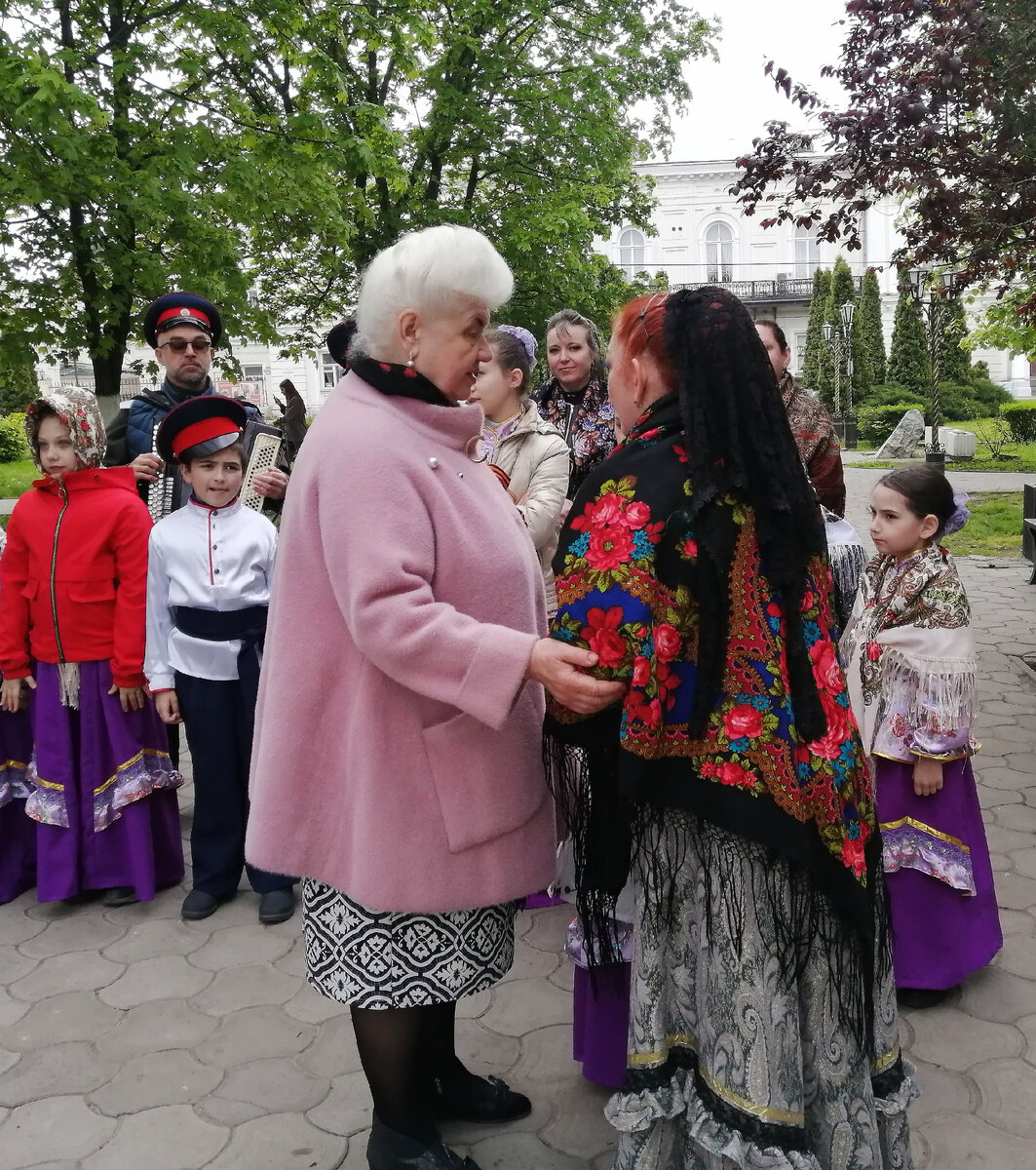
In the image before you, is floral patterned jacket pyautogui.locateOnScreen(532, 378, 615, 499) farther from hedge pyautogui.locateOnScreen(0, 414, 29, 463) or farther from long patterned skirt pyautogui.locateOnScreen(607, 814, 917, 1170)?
hedge pyautogui.locateOnScreen(0, 414, 29, 463)

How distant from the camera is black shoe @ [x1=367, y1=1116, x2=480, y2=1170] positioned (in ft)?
6.70

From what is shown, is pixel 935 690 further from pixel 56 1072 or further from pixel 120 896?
pixel 120 896

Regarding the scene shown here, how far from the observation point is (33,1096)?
2521mm

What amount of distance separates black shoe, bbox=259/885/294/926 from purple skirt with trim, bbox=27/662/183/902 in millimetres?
463

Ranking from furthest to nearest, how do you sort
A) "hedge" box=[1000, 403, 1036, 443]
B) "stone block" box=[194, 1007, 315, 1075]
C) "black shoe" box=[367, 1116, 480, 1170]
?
1. "hedge" box=[1000, 403, 1036, 443]
2. "stone block" box=[194, 1007, 315, 1075]
3. "black shoe" box=[367, 1116, 480, 1170]

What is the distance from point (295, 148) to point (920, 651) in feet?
26.5

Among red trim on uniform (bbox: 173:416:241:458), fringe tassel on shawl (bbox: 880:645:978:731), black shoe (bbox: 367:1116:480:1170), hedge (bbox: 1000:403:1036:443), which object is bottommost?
black shoe (bbox: 367:1116:480:1170)

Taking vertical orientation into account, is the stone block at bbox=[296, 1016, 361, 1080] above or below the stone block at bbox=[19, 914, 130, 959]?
above

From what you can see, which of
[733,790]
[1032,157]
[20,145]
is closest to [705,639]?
[733,790]

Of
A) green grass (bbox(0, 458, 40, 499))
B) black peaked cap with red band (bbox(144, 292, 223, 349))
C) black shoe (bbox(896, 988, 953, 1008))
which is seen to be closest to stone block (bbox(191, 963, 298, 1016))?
black shoe (bbox(896, 988, 953, 1008))

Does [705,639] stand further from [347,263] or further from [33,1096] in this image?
[347,263]

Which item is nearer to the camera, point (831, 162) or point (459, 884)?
point (459, 884)

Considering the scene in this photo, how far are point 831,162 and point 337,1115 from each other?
5095 mm

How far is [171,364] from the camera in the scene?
3.85 metres
